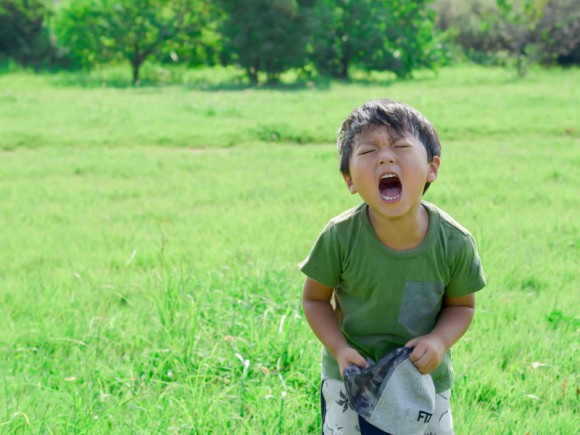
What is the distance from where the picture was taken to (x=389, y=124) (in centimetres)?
178

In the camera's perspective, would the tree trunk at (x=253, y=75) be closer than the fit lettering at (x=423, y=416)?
No

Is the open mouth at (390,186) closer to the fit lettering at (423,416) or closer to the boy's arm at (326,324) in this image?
the boy's arm at (326,324)

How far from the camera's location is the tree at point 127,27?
2138cm

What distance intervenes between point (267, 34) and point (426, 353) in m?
19.5

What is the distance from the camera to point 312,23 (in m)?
20.9

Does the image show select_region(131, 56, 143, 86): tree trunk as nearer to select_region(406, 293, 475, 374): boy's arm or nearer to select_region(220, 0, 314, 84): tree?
select_region(220, 0, 314, 84): tree

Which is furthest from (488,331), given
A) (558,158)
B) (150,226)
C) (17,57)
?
(17,57)

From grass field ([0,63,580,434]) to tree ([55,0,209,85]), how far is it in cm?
1175

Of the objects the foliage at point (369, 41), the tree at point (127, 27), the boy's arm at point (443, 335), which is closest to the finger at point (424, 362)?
the boy's arm at point (443, 335)

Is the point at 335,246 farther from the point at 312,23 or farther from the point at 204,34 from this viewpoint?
the point at 204,34

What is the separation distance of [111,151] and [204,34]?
15646 mm

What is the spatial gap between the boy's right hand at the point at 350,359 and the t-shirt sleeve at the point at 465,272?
0.99 feet

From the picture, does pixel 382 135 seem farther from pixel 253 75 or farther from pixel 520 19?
pixel 520 19

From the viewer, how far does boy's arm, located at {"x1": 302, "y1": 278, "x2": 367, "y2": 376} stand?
1813 millimetres
